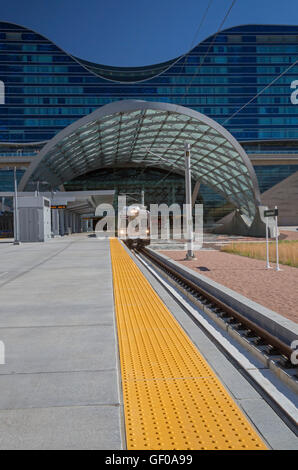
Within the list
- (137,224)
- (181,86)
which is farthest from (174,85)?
(137,224)

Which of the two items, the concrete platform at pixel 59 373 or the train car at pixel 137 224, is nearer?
the concrete platform at pixel 59 373

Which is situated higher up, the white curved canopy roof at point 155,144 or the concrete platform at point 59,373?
the white curved canopy roof at point 155,144

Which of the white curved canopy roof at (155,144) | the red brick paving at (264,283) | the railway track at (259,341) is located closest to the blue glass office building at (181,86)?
the white curved canopy roof at (155,144)

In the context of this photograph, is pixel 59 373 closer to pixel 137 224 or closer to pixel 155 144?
pixel 137 224

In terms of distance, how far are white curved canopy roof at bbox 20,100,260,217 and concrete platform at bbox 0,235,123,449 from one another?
103 feet

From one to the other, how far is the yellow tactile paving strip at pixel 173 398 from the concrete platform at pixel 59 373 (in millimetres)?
179

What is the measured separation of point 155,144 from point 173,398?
5205 cm

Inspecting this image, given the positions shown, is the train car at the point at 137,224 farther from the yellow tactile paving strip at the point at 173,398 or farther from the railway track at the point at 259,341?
the yellow tactile paving strip at the point at 173,398

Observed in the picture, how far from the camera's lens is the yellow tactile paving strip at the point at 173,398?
127 inches

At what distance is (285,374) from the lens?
453 centimetres

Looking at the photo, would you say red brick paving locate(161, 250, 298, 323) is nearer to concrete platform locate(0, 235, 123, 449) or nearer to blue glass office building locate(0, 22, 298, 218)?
concrete platform locate(0, 235, 123, 449)

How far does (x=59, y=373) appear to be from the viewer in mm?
4715

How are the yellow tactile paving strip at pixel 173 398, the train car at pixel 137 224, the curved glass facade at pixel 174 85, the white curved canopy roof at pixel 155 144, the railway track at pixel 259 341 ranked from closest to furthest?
the yellow tactile paving strip at pixel 173 398 < the railway track at pixel 259 341 < the train car at pixel 137 224 < the white curved canopy roof at pixel 155 144 < the curved glass facade at pixel 174 85

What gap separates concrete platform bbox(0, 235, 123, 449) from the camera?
332cm
